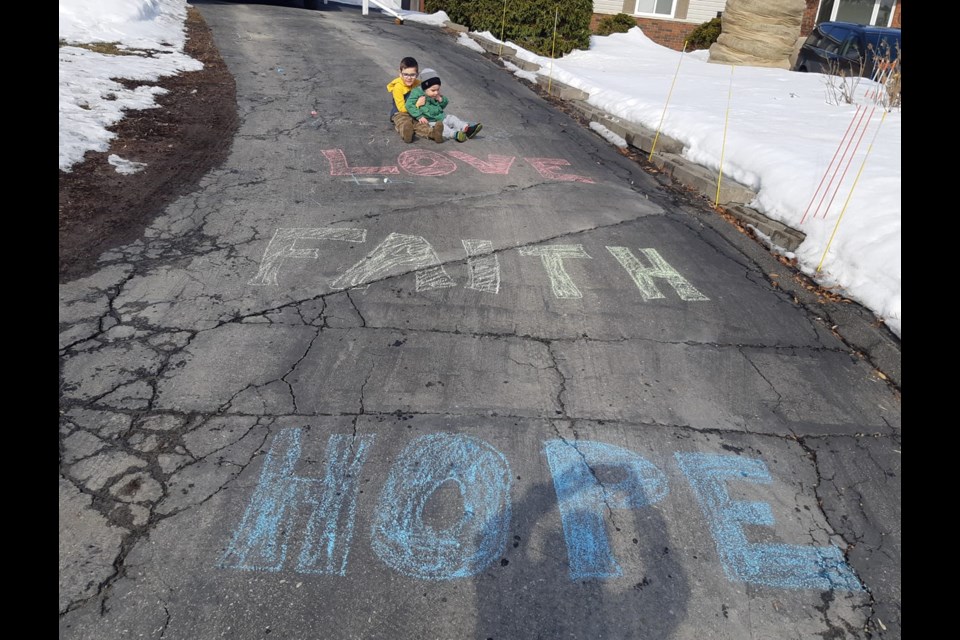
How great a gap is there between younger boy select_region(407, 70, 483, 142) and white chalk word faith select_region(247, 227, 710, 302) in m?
3.30

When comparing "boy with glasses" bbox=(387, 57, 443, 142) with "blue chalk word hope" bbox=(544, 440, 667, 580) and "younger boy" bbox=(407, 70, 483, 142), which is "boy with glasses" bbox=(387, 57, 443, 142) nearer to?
"younger boy" bbox=(407, 70, 483, 142)

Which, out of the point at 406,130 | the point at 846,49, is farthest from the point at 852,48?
the point at 406,130

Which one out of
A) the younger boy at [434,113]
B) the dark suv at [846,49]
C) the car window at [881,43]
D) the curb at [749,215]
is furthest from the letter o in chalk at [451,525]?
the car window at [881,43]

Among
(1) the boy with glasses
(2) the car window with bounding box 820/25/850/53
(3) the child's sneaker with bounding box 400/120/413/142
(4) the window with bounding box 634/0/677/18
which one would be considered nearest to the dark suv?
(2) the car window with bounding box 820/25/850/53

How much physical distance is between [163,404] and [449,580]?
2201mm

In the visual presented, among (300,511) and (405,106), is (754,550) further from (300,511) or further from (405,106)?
(405,106)

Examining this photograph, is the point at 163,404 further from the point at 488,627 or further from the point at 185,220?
the point at 185,220

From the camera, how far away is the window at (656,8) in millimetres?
19812

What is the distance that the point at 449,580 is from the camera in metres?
2.74

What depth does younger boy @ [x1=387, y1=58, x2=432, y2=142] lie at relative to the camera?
27.4ft

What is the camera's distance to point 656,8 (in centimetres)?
1991

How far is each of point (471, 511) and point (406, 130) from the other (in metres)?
6.71

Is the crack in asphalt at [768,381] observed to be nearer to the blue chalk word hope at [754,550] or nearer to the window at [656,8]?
the blue chalk word hope at [754,550]

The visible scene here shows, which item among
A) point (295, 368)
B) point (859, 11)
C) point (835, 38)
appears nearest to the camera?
point (295, 368)
